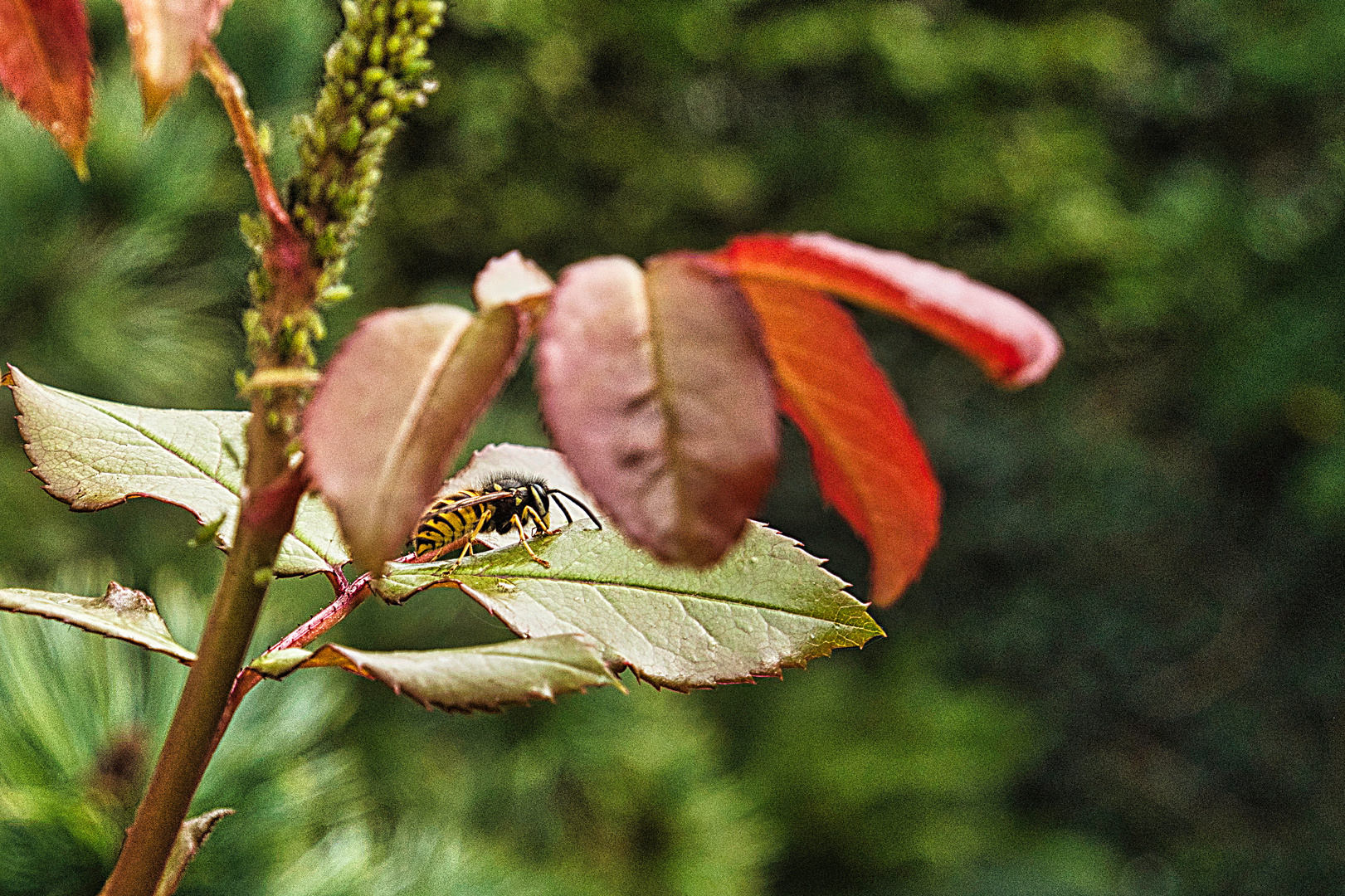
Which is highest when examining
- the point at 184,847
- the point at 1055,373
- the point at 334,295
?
the point at 334,295

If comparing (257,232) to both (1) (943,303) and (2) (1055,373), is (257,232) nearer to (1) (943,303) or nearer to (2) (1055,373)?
(1) (943,303)

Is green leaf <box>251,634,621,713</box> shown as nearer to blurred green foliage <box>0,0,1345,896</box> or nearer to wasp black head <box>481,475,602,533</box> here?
wasp black head <box>481,475,602,533</box>

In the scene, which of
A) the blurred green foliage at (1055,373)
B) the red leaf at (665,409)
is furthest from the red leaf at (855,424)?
the blurred green foliage at (1055,373)

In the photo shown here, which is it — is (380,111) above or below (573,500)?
above

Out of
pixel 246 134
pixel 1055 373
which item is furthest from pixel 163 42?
pixel 1055 373

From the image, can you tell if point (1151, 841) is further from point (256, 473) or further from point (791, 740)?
point (256, 473)

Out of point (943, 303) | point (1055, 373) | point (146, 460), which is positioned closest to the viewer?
point (943, 303)

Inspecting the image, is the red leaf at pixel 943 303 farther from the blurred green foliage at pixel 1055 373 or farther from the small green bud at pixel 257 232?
the blurred green foliage at pixel 1055 373

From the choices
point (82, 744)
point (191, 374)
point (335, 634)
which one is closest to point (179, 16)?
point (82, 744)
